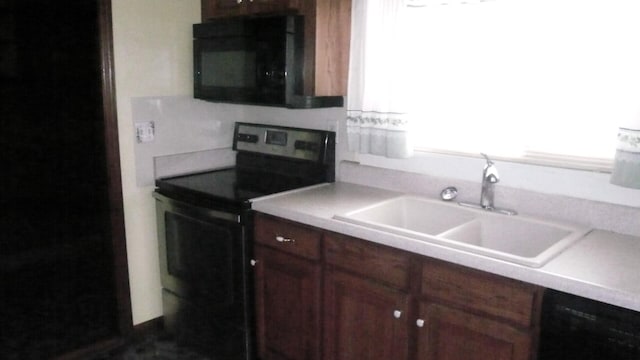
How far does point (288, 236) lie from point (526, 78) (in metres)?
1.17

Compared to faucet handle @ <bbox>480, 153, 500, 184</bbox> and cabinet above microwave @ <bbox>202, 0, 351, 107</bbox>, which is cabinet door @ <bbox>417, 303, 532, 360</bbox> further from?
cabinet above microwave @ <bbox>202, 0, 351, 107</bbox>

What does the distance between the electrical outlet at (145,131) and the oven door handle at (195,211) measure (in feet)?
0.96

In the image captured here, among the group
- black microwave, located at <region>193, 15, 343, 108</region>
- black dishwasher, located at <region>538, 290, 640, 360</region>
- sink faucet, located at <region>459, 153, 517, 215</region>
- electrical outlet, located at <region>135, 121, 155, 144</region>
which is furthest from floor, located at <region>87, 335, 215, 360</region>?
black dishwasher, located at <region>538, 290, 640, 360</region>

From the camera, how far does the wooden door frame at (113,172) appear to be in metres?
2.48

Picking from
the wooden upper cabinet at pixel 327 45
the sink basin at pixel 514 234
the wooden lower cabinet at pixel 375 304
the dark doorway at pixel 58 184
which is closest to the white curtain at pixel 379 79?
the wooden upper cabinet at pixel 327 45

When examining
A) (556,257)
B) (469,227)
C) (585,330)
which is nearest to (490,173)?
(469,227)

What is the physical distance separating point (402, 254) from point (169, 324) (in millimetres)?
1593

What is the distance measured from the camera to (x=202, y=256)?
251 centimetres

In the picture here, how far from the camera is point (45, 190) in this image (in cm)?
288

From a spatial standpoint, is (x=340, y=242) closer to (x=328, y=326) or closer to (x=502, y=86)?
(x=328, y=326)

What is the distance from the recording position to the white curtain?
2.27m

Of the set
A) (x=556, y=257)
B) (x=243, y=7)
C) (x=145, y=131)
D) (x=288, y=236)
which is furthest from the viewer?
(x=145, y=131)

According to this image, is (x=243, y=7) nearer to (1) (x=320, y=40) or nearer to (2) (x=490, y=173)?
(1) (x=320, y=40)

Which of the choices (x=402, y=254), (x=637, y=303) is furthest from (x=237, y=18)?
(x=637, y=303)
